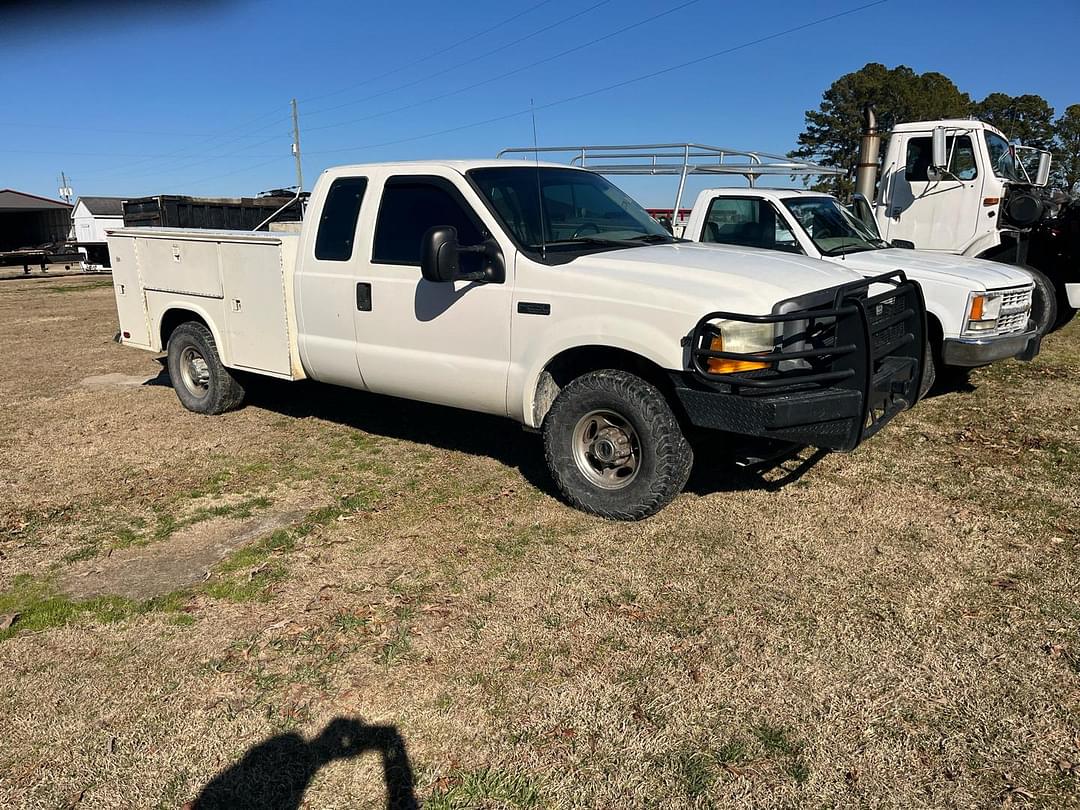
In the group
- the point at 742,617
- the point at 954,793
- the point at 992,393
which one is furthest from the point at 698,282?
the point at 992,393

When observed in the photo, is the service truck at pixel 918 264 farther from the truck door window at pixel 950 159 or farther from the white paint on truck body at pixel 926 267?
the truck door window at pixel 950 159

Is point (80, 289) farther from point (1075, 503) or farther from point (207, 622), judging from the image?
point (1075, 503)

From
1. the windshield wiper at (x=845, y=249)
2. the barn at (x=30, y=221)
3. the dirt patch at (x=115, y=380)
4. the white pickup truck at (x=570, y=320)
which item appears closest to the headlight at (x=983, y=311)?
the windshield wiper at (x=845, y=249)

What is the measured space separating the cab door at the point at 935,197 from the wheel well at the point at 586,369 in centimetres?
692

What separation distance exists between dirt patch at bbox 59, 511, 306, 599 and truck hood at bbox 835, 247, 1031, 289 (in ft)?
16.9

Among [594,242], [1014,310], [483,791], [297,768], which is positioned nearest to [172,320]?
[594,242]

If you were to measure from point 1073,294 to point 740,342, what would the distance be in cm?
710

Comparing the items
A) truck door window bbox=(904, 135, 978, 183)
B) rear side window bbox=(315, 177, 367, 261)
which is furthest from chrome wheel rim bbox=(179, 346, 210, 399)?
truck door window bbox=(904, 135, 978, 183)

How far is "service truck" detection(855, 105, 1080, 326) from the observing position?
9.20m

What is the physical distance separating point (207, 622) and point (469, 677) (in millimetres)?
1327

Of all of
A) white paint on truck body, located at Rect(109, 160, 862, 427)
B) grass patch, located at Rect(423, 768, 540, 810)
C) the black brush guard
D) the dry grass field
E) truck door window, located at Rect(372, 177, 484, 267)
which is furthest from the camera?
truck door window, located at Rect(372, 177, 484, 267)

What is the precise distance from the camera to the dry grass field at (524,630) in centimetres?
271

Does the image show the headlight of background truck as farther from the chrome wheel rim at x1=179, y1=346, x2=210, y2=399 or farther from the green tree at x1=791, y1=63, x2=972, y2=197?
the green tree at x1=791, y1=63, x2=972, y2=197

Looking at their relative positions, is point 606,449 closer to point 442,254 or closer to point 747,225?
point 442,254
